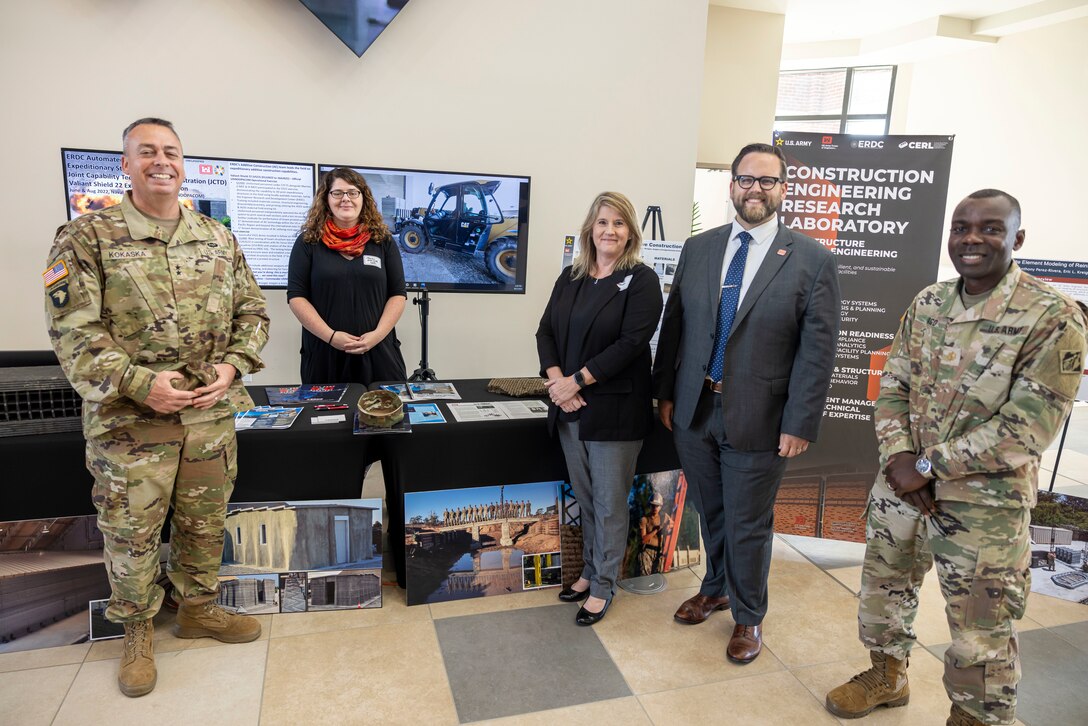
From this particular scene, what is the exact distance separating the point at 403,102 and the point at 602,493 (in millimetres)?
2959

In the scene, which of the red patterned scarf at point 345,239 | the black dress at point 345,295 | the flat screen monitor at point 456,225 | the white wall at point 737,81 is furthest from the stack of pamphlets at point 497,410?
the white wall at point 737,81

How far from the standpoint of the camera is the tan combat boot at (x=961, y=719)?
179cm

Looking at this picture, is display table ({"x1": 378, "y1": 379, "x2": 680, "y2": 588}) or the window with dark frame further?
the window with dark frame

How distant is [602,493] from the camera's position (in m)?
2.35

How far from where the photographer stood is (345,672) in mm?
2123

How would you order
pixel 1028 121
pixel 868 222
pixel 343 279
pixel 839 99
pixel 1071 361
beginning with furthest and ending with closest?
pixel 839 99, pixel 1028 121, pixel 868 222, pixel 343 279, pixel 1071 361

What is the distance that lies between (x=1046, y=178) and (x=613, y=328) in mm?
6886

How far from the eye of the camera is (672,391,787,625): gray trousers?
2160 millimetres

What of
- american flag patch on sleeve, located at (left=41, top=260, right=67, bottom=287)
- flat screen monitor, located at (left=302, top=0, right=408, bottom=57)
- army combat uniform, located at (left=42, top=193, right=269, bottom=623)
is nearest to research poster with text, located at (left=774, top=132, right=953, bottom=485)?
flat screen monitor, located at (left=302, top=0, right=408, bottom=57)

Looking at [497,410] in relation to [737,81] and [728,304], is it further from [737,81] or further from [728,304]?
[737,81]

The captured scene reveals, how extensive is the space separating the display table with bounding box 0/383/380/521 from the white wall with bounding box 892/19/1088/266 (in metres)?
7.36

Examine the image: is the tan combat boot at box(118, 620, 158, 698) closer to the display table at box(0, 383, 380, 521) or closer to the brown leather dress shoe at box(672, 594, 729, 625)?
the display table at box(0, 383, 380, 521)

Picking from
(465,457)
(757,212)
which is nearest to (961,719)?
(757,212)

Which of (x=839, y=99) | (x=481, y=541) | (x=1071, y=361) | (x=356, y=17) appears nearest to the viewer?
(x=1071, y=361)
